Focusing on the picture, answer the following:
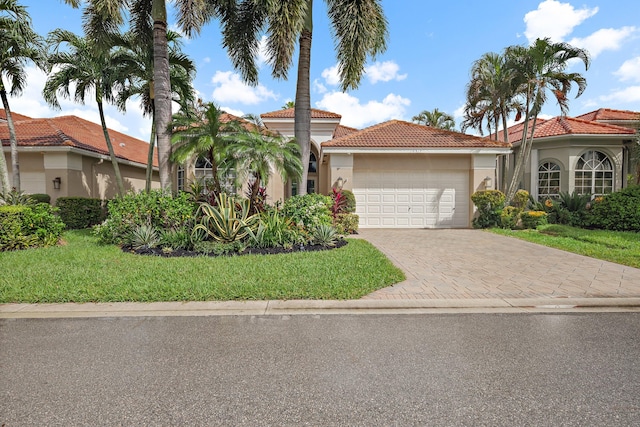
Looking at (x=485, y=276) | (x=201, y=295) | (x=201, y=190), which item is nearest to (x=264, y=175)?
(x=201, y=190)

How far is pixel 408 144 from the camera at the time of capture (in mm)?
14789

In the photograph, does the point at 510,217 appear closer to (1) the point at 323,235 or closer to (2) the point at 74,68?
(1) the point at 323,235

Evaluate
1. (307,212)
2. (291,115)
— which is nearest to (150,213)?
(307,212)

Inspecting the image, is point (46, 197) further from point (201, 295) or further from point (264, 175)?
point (201, 295)

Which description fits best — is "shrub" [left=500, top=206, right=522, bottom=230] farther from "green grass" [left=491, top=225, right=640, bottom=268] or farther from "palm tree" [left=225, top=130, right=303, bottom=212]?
"palm tree" [left=225, top=130, right=303, bottom=212]

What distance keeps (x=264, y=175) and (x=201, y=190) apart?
2.15 m

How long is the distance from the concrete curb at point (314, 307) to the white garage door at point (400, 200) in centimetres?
1013

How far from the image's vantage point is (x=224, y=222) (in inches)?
339

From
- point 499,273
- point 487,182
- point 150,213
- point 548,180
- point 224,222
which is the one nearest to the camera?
point 499,273

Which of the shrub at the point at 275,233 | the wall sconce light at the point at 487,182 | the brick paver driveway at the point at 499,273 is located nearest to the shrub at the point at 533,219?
the wall sconce light at the point at 487,182

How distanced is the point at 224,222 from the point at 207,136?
236 centimetres

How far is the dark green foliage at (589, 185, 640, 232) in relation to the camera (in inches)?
494

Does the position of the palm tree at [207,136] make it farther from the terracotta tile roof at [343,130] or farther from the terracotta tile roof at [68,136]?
the terracotta tile roof at [343,130]

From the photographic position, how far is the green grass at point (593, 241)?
27.4 feet
